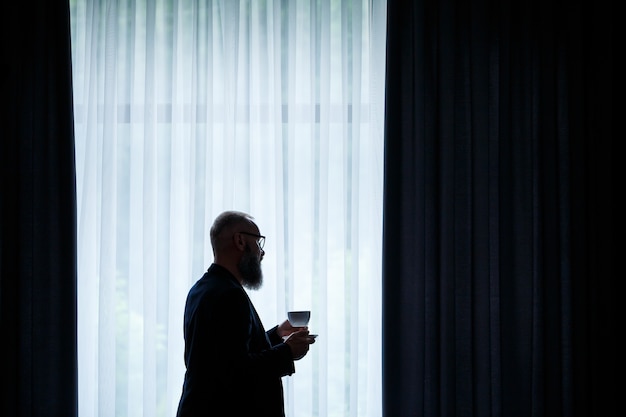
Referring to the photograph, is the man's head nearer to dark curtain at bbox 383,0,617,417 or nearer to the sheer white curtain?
the sheer white curtain

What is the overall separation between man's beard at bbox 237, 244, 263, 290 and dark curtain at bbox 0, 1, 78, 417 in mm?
1243

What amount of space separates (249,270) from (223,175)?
0.97m

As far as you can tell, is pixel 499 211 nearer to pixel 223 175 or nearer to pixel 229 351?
pixel 223 175

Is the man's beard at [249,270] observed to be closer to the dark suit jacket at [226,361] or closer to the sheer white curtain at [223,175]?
the dark suit jacket at [226,361]

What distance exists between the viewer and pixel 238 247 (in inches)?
101

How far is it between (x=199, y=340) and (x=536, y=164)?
204 centimetres

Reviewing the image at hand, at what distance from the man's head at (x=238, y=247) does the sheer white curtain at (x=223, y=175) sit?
0.80 meters

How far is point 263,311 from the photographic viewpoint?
11.0 feet

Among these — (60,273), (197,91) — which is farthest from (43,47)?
(60,273)

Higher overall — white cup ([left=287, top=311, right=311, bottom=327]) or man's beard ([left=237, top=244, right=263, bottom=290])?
man's beard ([left=237, top=244, right=263, bottom=290])

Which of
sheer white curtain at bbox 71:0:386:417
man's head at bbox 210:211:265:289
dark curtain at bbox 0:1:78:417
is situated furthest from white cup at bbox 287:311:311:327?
dark curtain at bbox 0:1:78:417

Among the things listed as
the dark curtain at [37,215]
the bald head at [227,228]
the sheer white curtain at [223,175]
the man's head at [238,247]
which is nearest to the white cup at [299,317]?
the man's head at [238,247]

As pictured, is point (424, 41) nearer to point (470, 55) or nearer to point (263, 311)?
point (470, 55)

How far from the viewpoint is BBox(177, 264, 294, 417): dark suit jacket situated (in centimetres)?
223
